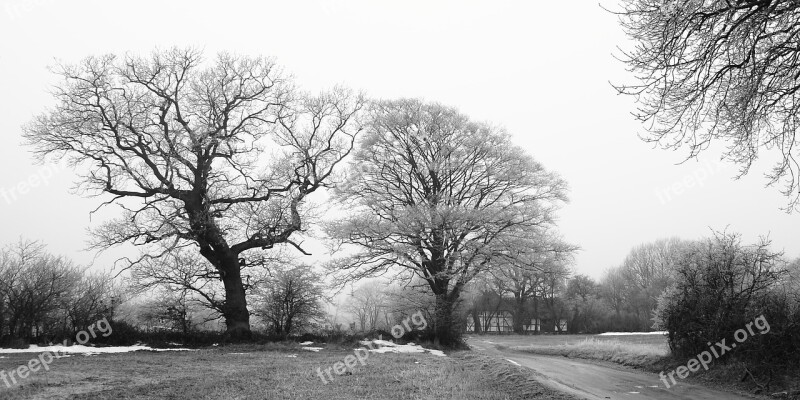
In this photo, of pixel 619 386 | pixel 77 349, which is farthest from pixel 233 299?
pixel 619 386

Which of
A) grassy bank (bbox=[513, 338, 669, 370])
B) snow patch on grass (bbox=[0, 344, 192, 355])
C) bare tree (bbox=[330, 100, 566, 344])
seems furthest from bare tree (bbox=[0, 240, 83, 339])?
grassy bank (bbox=[513, 338, 669, 370])

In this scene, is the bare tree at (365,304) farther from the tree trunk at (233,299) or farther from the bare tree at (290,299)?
the tree trunk at (233,299)

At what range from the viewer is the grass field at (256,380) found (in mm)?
8109

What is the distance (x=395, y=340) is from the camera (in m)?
21.1

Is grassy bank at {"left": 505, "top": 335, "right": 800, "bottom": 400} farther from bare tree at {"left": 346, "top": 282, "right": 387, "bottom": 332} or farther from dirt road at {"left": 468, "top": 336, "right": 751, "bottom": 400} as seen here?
bare tree at {"left": 346, "top": 282, "right": 387, "bottom": 332}

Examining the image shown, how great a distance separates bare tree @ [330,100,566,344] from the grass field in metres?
8.26

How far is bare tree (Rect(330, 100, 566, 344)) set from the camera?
69.4 ft

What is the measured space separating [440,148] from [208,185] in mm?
10588

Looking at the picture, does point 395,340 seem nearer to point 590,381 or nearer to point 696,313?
point 590,381

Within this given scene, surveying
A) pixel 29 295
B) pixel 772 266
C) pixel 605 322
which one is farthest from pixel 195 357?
pixel 605 322

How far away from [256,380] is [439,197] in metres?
13.6

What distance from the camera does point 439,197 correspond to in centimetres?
2194

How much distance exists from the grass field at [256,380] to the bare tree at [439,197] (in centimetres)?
826

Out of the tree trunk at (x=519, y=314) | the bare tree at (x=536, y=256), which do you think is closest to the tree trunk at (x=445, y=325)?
the bare tree at (x=536, y=256)
